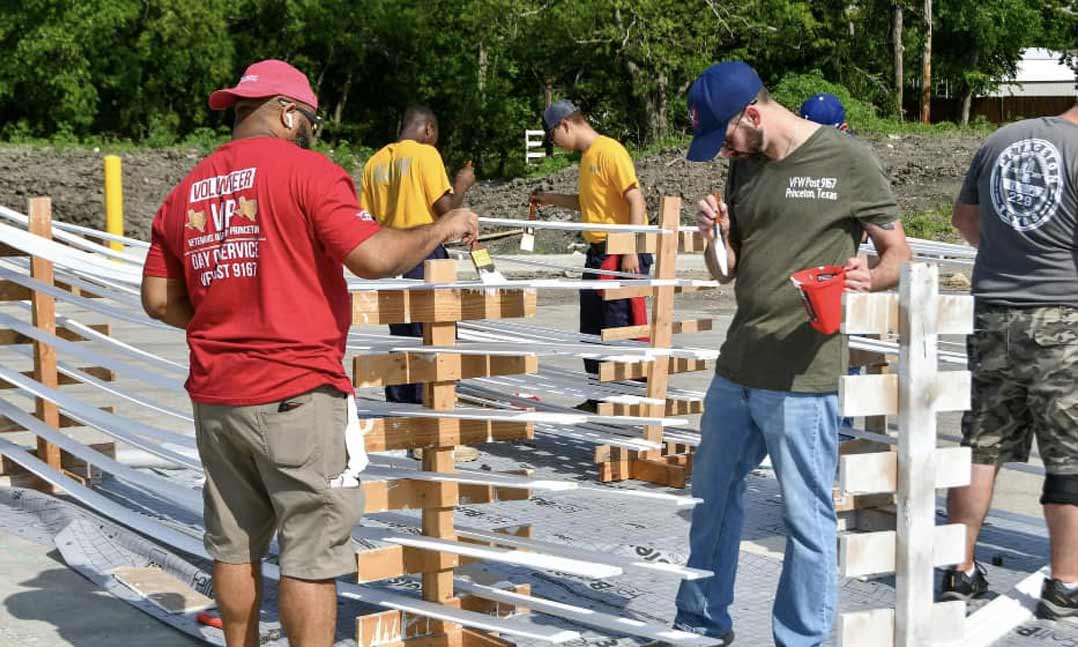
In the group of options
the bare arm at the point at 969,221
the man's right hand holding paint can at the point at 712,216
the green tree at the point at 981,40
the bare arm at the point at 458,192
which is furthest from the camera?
the green tree at the point at 981,40

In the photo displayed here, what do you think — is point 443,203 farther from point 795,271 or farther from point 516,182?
point 516,182

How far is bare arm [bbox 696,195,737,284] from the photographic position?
4297mm

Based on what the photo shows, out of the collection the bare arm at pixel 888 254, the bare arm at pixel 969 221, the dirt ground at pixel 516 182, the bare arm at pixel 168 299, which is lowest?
the bare arm at pixel 168 299

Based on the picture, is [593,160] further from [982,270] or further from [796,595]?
[796,595]

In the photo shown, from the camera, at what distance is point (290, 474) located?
12.1ft

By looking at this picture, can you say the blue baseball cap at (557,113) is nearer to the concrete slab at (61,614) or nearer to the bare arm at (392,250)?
the concrete slab at (61,614)

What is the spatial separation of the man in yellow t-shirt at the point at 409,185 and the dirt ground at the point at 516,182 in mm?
14802

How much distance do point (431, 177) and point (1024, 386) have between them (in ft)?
12.5

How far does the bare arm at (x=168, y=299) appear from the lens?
3955mm

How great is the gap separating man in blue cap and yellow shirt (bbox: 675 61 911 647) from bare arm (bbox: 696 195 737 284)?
0.09 m

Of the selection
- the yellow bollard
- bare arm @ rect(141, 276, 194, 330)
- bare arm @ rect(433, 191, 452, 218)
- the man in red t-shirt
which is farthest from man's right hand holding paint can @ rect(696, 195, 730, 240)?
the yellow bollard

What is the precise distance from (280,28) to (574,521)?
40980mm

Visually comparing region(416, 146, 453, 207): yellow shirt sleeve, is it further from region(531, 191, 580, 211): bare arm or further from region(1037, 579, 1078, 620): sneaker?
region(1037, 579, 1078, 620): sneaker

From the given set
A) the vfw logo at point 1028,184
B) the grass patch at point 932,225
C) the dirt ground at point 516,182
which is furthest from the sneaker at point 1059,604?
the dirt ground at point 516,182
